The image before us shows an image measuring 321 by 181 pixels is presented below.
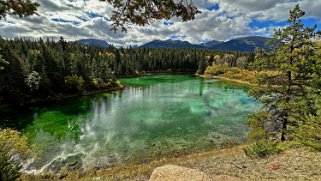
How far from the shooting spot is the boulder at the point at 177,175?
9.63 metres

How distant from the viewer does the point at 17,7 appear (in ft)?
20.7

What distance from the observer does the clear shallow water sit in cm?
2134

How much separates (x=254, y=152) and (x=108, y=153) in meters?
14.6

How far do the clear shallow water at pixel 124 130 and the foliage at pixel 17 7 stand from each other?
16.3m

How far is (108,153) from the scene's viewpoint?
21922mm

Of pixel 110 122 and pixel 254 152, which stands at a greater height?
pixel 254 152

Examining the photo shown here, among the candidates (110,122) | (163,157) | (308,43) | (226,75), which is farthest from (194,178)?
(226,75)

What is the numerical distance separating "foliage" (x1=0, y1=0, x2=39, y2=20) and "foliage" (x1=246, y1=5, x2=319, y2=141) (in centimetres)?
1532

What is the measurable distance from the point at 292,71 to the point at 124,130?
21.5 m

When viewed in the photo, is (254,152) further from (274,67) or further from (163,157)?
(163,157)

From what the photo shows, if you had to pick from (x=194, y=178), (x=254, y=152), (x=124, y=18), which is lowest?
(x=254, y=152)

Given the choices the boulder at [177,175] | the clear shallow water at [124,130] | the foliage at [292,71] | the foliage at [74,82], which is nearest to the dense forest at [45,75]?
the foliage at [74,82]

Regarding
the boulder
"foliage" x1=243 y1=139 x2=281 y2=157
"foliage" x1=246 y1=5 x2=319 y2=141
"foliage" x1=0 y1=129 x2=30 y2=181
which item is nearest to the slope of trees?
"foliage" x1=246 y1=5 x2=319 y2=141

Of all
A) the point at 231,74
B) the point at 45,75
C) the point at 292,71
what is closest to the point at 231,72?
the point at 231,74
